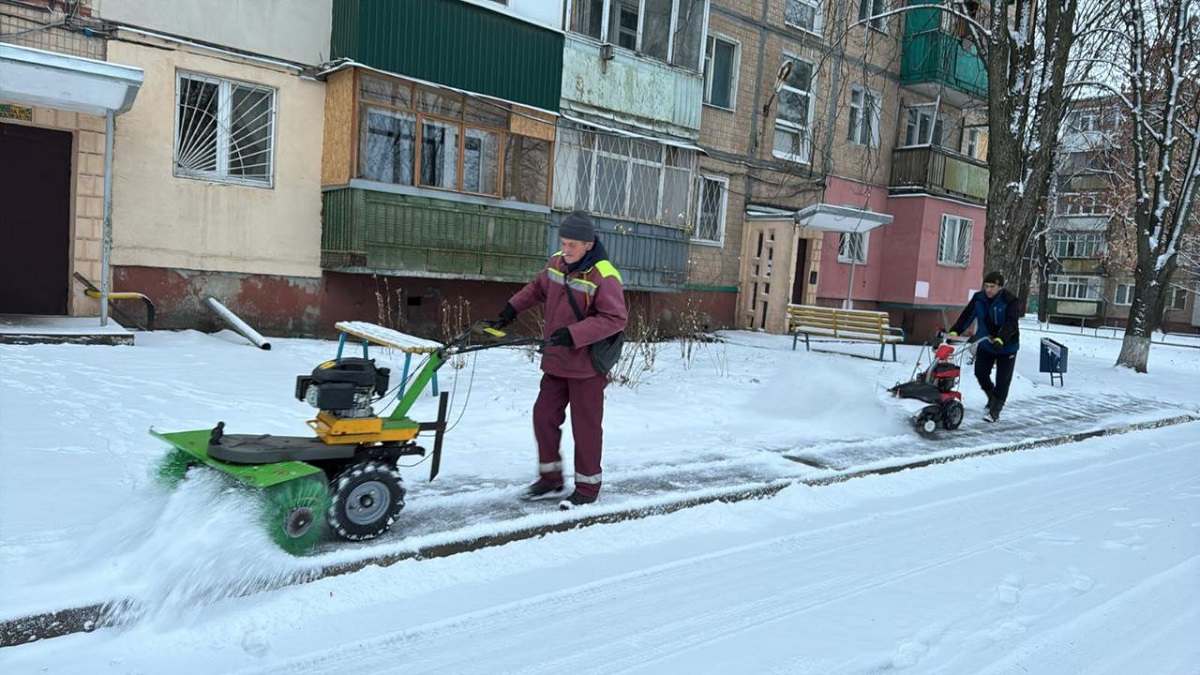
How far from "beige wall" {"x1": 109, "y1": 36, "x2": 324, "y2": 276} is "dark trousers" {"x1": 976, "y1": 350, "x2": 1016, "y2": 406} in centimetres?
911

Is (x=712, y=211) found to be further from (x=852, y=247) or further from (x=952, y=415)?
(x=952, y=415)

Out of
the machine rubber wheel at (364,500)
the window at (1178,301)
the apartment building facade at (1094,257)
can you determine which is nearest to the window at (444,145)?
the machine rubber wheel at (364,500)

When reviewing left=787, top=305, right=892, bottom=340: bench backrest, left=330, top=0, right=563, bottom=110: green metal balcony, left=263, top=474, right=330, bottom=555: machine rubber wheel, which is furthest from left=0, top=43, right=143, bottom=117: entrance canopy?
left=787, top=305, right=892, bottom=340: bench backrest

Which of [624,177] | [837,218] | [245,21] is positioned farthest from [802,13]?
[245,21]

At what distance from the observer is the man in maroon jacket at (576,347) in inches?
189

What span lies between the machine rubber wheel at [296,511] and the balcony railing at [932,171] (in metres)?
19.9

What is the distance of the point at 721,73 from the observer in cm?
1775

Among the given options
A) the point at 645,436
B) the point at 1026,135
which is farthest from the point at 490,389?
the point at 1026,135

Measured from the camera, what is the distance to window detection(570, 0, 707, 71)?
46.4 feet

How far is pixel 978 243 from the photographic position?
75.4 ft

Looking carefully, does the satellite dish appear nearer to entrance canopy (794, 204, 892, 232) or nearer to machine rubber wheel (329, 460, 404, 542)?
entrance canopy (794, 204, 892, 232)

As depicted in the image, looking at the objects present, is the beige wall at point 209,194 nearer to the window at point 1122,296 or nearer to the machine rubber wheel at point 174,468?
the machine rubber wheel at point 174,468

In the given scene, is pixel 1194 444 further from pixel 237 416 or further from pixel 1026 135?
pixel 237 416

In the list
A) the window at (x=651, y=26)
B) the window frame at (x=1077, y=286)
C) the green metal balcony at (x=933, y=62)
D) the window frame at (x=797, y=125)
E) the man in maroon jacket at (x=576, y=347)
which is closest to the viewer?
the man in maroon jacket at (x=576, y=347)
